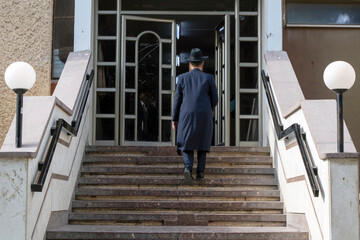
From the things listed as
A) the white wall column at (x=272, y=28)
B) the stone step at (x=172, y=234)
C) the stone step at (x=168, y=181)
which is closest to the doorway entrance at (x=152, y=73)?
the white wall column at (x=272, y=28)

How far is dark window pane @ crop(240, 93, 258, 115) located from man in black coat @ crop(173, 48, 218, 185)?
193 cm

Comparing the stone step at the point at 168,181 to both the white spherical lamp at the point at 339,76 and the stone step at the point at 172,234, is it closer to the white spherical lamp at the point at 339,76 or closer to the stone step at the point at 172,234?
the stone step at the point at 172,234

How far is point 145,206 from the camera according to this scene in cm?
631

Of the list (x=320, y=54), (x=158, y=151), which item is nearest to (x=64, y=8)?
(x=158, y=151)

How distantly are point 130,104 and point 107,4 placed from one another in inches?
58.4

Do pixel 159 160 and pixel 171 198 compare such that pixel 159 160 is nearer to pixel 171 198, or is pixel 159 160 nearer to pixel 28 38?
pixel 171 198

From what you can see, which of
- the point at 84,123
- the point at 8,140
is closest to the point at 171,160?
the point at 84,123

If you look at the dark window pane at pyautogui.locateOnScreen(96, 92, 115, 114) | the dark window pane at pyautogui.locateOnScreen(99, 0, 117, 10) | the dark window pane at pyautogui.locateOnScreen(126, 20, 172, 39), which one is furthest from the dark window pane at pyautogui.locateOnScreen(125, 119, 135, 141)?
the dark window pane at pyautogui.locateOnScreen(99, 0, 117, 10)

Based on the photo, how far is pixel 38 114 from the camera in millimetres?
5500

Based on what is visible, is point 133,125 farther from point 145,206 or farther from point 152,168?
point 145,206

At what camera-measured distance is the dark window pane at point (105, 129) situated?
857 centimetres

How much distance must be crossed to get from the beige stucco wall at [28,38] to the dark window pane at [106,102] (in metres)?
0.78

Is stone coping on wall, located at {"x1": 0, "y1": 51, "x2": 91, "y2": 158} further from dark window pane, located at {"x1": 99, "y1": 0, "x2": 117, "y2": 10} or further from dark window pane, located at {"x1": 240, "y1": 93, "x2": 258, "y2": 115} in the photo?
dark window pane, located at {"x1": 240, "y1": 93, "x2": 258, "y2": 115}

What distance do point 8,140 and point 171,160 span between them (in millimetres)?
2424
